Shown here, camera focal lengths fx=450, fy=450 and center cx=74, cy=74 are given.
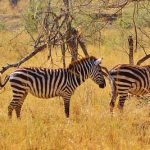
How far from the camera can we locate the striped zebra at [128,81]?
27.4 ft

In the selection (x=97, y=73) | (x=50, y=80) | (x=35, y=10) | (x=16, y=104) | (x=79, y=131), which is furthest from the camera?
(x=97, y=73)

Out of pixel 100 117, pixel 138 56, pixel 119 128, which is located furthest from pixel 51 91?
pixel 138 56

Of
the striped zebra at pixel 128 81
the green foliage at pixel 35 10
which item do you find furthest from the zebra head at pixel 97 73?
the green foliage at pixel 35 10

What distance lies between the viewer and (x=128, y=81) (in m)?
8.37

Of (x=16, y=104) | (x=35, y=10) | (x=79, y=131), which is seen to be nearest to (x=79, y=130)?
(x=79, y=131)

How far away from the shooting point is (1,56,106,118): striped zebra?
26.8 ft

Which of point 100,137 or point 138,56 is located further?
point 138,56

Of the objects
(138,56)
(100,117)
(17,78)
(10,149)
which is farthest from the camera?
(138,56)

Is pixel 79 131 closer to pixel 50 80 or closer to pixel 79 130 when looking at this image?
pixel 79 130

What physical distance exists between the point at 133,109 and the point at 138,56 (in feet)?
27.5

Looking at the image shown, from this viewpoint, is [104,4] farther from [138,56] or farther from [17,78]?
[138,56]

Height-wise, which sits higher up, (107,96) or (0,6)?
(0,6)

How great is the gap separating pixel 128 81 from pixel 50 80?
147 cm

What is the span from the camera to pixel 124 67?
27.5 feet
